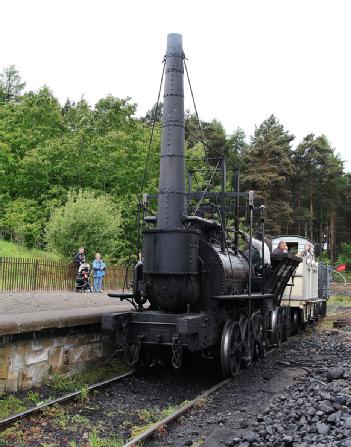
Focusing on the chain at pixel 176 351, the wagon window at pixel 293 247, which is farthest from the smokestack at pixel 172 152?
the wagon window at pixel 293 247

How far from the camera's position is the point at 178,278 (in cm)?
899

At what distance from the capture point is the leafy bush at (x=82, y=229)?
25281mm

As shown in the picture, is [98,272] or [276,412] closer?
[276,412]

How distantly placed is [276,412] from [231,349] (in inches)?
104

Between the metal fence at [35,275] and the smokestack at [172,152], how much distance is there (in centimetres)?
1132

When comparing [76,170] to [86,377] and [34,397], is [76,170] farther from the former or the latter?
[34,397]

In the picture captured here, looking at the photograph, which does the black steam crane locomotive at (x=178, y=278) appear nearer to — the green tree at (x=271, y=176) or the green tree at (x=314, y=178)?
the green tree at (x=271, y=176)

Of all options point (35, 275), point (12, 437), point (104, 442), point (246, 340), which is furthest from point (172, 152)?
point (35, 275)

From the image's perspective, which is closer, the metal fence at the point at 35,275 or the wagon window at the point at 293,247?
the metal fence at the point at 35,275

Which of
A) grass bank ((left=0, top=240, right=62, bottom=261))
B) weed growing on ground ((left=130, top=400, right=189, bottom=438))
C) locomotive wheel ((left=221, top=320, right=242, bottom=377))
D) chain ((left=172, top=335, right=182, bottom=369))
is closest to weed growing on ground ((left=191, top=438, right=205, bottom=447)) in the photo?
weed growing on ground ((left=130, top=400, right=189, bottom=438))

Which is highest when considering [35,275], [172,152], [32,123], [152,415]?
[32,123]

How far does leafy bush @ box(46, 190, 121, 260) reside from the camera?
82.9 feet

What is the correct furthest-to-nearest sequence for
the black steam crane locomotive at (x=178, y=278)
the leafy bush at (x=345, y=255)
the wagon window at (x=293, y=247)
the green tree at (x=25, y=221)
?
the leafy bush at (x=345, y=255) < the green tree at (x=25, y=221) < the wagon window at (x=293, y=247) < the black steam crane locomotive at (x=178, y=278)

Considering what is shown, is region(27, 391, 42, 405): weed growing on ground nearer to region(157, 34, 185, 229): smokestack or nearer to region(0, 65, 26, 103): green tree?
region(157, 34, 185, 229): smokestack
